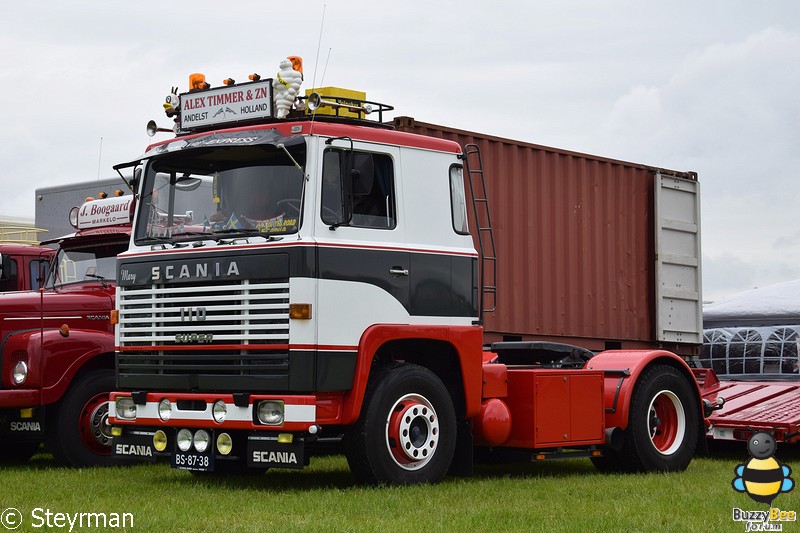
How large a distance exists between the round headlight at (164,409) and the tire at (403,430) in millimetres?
1519

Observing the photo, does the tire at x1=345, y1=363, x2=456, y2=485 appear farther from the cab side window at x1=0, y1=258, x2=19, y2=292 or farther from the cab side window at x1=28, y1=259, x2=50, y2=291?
the cab side window at x1=0, y1=258, x2=19, y2=292

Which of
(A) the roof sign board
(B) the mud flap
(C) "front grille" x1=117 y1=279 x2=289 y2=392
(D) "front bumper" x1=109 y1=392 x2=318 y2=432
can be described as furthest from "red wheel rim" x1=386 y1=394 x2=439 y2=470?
(A) the roof sign board

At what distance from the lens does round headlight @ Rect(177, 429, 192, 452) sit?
960 centimetres

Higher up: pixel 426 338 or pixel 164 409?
pixel 426 338

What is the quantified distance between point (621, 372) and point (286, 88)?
4389 mm

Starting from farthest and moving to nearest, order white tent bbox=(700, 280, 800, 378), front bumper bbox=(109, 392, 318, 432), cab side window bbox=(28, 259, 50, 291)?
white tent bbox=(700, 280, 800, 378) → cab side window bbox=(28, 259, 50, 291) → front bumper bbox=(109, 392, 318, 432)

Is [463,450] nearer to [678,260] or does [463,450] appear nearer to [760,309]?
[678,260]

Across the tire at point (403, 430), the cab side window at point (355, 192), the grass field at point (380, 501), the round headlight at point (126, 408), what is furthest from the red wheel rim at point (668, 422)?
the round headlight at point (126, 408)

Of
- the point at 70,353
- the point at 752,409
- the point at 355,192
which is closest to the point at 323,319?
the point at 355,192

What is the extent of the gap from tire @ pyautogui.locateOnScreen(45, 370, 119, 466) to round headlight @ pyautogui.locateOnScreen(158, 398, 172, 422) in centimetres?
230

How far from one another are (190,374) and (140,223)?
153cm

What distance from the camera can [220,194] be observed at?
9.79 metres

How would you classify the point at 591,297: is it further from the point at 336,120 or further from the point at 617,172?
the point at 336,120

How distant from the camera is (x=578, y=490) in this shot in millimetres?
9867
